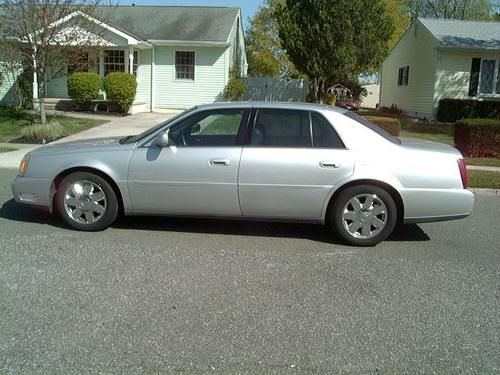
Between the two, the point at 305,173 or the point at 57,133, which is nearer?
the point at 305,173

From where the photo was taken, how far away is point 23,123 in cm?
1698

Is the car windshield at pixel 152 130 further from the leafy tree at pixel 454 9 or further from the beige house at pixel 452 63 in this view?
the leafy tree at pixel 454 9

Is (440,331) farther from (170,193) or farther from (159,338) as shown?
(170,193)

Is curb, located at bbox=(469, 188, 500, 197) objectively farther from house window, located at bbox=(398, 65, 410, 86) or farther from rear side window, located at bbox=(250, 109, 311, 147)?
house window, located at bbox=(398, 65, 410, 86)

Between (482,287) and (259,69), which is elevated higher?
(259,69)

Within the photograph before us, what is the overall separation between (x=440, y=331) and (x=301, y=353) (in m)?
1.07

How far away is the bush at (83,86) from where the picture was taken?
2060 cm

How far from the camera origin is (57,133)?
1391 centimetres

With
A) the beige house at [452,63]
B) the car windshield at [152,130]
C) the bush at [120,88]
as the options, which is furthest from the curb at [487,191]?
the beige house at [452,63]

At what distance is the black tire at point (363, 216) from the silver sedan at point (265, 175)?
11 millimetres

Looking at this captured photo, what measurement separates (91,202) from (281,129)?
89.7 inches

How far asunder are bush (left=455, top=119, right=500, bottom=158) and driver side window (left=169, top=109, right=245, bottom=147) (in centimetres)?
841

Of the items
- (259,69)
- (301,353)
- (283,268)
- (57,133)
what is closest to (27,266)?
(283,268)

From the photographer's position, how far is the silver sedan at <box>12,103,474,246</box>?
559cm
